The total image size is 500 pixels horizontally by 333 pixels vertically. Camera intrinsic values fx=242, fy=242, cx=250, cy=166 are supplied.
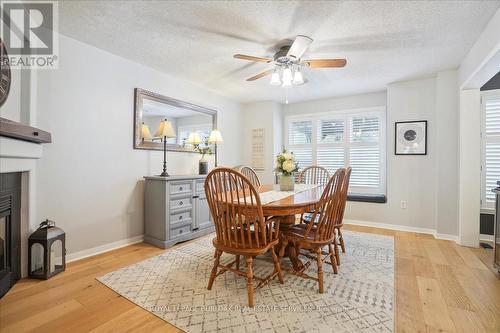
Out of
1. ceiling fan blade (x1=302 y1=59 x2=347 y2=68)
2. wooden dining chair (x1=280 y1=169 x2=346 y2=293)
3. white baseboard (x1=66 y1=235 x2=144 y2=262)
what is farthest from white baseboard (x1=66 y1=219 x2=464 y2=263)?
ceiling fan blade (x1=302 y1=59 x2=347 y2=68)

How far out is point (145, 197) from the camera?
3236 mm

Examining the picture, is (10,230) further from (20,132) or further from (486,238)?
(486,238)

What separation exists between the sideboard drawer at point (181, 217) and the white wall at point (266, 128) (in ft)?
6.73

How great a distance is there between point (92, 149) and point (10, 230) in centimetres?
105

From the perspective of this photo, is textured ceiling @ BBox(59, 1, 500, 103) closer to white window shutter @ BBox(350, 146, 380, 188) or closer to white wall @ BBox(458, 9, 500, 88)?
white wall @ BBox(458, 9, 500, 88)

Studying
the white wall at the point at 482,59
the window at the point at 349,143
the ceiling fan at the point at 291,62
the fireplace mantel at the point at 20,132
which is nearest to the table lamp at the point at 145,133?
the fireplace mantel at the point at 20,132

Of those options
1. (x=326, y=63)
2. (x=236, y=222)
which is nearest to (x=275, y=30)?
(x=326, y=63)

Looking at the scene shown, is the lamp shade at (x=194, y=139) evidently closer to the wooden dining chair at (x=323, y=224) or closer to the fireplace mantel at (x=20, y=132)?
the fireplace mantel at (x=20, y=132)

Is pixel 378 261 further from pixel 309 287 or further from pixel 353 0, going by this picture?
pixel 353 0

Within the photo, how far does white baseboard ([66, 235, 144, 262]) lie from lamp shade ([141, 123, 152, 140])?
4.36 feet

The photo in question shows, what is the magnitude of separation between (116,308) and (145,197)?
1.67 m

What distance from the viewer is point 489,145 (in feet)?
10.9

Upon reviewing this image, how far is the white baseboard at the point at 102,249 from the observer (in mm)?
2580

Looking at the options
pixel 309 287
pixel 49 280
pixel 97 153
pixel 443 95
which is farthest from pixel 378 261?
pixel 97 153
